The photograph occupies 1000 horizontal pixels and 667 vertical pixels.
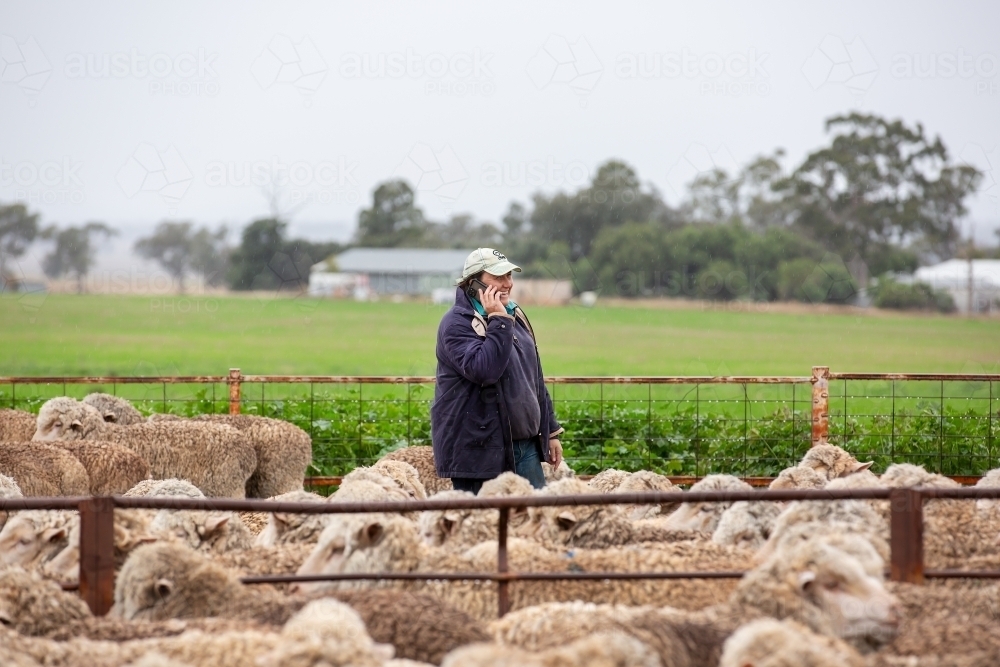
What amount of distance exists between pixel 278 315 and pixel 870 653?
71.3m

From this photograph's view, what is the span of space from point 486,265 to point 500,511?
1932mm

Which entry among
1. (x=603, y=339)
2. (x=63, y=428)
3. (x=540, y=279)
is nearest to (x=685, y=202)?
(x=540, y=279)

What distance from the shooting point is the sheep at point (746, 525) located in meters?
5.30

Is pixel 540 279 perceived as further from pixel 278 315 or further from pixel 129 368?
pixel 129 368

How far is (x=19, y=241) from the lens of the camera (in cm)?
8406

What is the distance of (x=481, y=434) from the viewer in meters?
5.70

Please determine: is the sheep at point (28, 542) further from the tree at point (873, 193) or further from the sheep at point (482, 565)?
the tree at point (873, 193)

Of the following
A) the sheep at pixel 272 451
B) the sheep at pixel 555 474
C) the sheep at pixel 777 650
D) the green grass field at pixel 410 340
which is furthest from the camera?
the green grass field at pixel 410 340

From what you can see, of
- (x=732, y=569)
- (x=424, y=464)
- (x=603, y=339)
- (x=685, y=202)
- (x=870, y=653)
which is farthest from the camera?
(x=685, y=202)

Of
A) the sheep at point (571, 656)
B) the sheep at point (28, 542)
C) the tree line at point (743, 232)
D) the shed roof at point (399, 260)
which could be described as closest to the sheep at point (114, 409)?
the sheep at point (28, 542)

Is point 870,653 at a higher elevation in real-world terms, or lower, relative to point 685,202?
lower

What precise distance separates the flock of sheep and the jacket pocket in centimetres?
36

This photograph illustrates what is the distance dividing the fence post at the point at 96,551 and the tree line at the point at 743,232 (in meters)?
57.2

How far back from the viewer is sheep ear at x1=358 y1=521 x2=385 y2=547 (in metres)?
4.36
